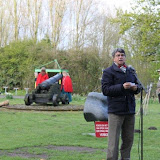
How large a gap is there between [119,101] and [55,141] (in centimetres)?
380

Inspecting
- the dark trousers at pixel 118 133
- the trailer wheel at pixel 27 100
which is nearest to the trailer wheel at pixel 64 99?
the trailer wheel at pixel 27 100

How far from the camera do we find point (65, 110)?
18547 millimetres

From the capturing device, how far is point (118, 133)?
640 cm

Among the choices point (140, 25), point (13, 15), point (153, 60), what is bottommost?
point (153, 60)

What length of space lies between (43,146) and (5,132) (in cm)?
260

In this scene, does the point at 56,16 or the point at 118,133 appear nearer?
the point at 118,133

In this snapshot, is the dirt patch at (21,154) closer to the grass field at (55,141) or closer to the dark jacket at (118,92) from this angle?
the grass field at (55,141)

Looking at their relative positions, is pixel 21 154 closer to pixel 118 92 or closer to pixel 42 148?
pixel 42 148

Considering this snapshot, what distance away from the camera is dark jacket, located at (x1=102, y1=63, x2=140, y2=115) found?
6227mm

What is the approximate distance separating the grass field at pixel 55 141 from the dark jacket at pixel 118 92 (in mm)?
1681

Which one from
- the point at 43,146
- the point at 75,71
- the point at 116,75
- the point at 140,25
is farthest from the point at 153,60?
the point at 116,75

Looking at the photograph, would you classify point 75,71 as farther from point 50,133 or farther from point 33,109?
point 50,133

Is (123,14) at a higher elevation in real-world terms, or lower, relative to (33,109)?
higher

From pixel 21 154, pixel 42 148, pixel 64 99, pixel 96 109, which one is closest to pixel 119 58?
pixel 21 154
